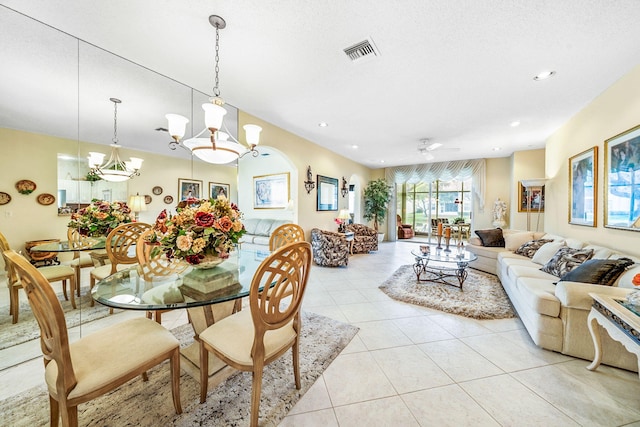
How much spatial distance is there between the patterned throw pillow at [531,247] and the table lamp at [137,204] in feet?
17.7

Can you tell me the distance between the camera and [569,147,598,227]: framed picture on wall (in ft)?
9.11

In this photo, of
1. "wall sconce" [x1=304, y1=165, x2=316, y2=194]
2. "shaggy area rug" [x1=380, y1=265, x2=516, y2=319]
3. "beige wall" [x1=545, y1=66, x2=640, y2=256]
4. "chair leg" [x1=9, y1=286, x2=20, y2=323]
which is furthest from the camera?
"wall sconce" [x1=304, y1=165, x2=316, y2=194]

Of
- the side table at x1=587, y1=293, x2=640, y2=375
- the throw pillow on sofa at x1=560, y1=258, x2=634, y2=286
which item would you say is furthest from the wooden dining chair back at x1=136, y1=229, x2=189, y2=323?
the throw pillow on sofa at x1=560, y1=258, x2=634, y2=286

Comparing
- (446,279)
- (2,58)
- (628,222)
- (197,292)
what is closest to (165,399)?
(197,292)

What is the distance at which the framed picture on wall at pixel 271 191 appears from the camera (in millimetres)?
5477

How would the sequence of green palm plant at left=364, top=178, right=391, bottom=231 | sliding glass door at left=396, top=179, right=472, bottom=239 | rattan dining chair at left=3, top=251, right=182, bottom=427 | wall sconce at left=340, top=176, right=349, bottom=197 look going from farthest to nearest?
sliding glass door at left=396, top=179, right=472, bottom=239 → green palm plant at left=364, top=178, right=391, bottom=231 → wall sconce at left=340, top=176, right=349, bottom=197 → rattan dining chair at left=3, top=251, right=182, bottom=427

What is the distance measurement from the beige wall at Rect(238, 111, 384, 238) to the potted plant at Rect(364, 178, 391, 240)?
112cm

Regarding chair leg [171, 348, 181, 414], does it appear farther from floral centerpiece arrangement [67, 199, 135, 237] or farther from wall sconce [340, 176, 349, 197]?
wall sconce [340, 176, 349, 197]

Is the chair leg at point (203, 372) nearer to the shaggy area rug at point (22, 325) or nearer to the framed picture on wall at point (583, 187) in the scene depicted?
the shaggy area rug at point (22, 325)

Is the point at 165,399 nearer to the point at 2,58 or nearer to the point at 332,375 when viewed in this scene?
the point at 332,375

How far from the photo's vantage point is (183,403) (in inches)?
56.1

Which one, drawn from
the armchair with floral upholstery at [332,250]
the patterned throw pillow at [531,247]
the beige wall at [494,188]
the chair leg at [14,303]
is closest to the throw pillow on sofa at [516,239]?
the patterned throw pillow at [531,247]

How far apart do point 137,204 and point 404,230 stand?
793 centimetres

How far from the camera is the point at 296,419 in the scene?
1.32 meters
